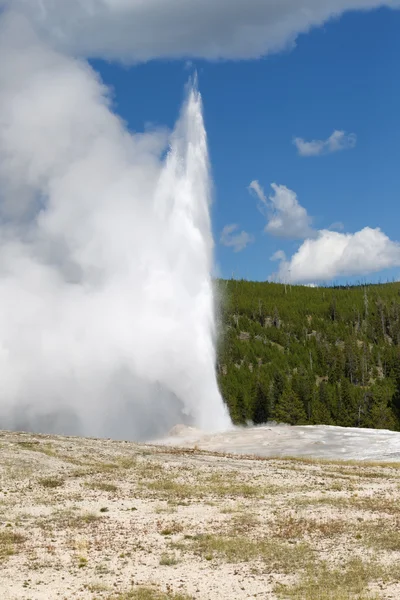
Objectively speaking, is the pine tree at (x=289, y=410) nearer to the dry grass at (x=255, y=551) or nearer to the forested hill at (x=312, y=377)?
the forested hill at (x=312, y=377)

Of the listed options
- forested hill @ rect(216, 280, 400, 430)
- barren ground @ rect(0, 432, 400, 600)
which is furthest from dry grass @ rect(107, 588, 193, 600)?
forested hill @ rect(216, 280, 400, 430)

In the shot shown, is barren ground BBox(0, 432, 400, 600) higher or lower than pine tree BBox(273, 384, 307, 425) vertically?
lower

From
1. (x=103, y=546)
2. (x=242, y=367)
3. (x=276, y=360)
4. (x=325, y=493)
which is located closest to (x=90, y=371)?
(x=325, y=493)

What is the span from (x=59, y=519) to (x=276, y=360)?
148m

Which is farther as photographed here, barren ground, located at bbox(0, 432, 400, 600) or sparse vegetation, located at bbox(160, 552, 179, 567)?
sparse vegetation, located at bbox(160, 552, 179, 567)

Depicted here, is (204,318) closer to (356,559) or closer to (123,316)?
(123,316)

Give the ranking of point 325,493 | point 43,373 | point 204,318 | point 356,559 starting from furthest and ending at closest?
1. point 43,373
2. point 204,318
3. point 325,493
4. point 356,559

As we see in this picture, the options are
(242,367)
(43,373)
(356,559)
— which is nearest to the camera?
(356,559)

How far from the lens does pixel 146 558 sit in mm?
19609

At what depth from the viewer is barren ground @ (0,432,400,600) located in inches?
667

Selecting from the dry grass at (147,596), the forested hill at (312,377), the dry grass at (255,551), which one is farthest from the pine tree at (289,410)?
the dry grass at (147,596)

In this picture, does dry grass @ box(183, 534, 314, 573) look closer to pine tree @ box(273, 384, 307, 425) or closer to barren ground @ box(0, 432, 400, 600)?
barren ground @ box(0, 432, 400, 600)

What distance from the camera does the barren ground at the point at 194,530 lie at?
16953 mm

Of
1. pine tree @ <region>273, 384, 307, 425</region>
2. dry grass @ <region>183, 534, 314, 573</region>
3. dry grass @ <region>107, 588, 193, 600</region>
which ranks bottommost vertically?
dry grass @ <region>107, 588, 193, 600</region>
